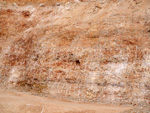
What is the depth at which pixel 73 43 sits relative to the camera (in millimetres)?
13484

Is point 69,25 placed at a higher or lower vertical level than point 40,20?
lower

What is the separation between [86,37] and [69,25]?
2462 millimetres

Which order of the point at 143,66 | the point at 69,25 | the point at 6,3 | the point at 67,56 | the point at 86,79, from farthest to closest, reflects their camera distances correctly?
1. the point at 6,3
2. the point at 69,25
3. the point at 67,56
4. the point at 86,79
5. the point at 143,66

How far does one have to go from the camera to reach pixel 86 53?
1242cm

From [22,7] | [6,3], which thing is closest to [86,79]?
[22,7]

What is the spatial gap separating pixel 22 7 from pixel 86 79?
13920 mm

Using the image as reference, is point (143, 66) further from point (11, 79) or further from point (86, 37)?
point (11, 79)

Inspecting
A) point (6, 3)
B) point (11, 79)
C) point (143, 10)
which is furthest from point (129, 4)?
point (6, 3)

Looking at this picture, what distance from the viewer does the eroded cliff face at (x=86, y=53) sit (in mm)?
10654

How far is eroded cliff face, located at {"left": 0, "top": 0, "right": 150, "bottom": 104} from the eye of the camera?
1065 cm

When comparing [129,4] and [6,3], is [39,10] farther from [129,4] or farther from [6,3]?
[129,4]

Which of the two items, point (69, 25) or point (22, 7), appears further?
point (22, 7)

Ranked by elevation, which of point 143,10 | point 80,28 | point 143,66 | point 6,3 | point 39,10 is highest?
point 6,3

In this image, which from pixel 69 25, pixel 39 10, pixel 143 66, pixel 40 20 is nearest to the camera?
pixel 143 66
